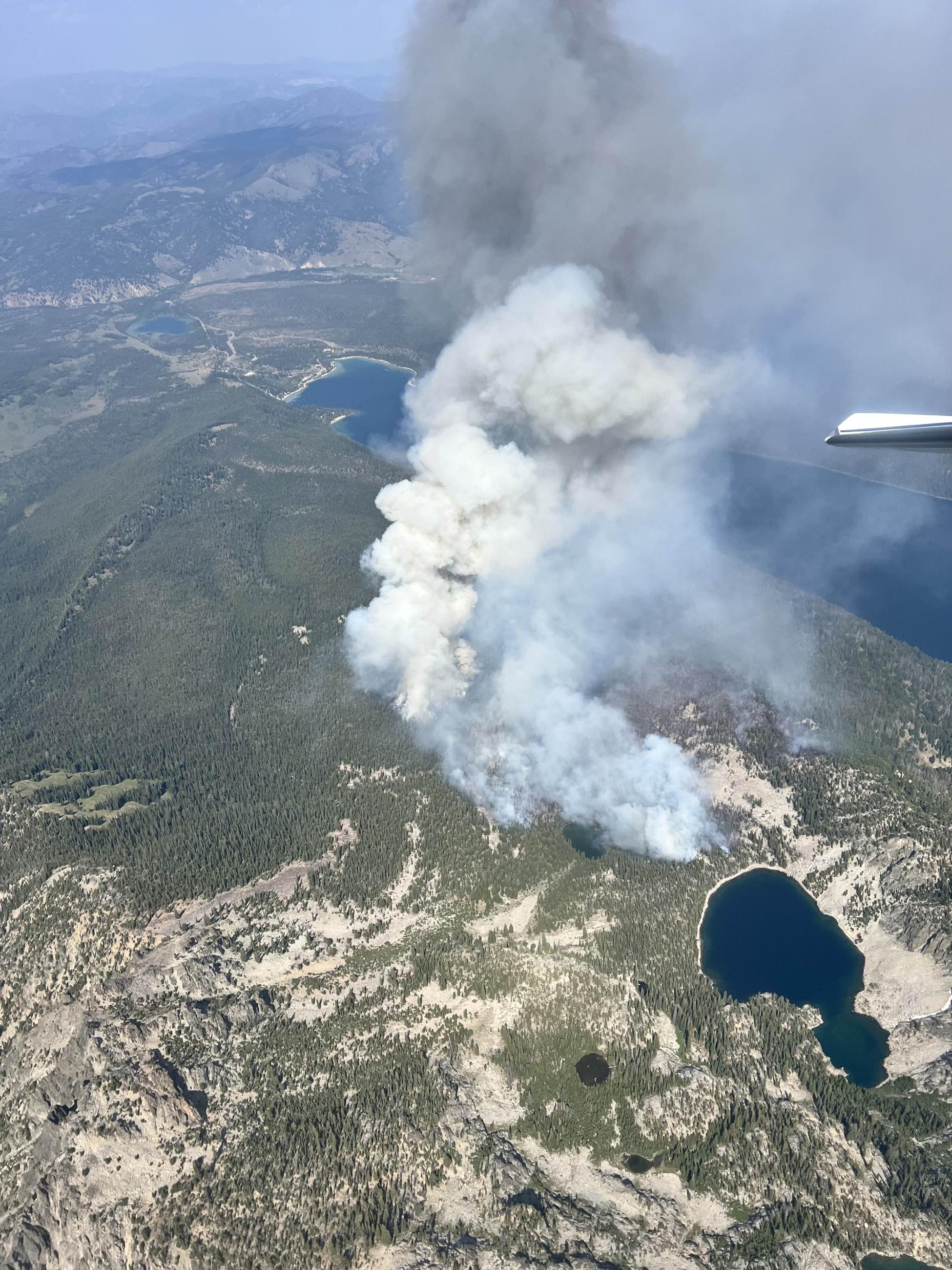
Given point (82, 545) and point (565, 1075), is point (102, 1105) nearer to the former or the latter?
point (565, 1075)

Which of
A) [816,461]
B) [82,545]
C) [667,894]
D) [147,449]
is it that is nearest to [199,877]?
[667,894]

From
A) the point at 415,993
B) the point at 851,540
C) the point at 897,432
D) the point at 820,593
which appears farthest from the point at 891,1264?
the point at 851,540

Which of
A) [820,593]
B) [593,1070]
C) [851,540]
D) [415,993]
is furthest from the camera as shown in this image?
[851,540]

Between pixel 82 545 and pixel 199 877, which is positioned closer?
pixel 199 877

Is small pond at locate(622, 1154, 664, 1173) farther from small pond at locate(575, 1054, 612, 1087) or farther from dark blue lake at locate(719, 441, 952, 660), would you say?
dark blue lake at locate(719, 441, 952, 660)

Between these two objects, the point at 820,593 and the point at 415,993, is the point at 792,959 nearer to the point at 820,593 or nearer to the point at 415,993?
the point at 415,993

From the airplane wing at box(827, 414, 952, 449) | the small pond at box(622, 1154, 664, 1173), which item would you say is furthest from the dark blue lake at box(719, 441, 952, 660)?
the airplane wing at box(827, 414, 952, 449)

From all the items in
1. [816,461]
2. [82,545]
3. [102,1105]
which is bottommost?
[816,461]
